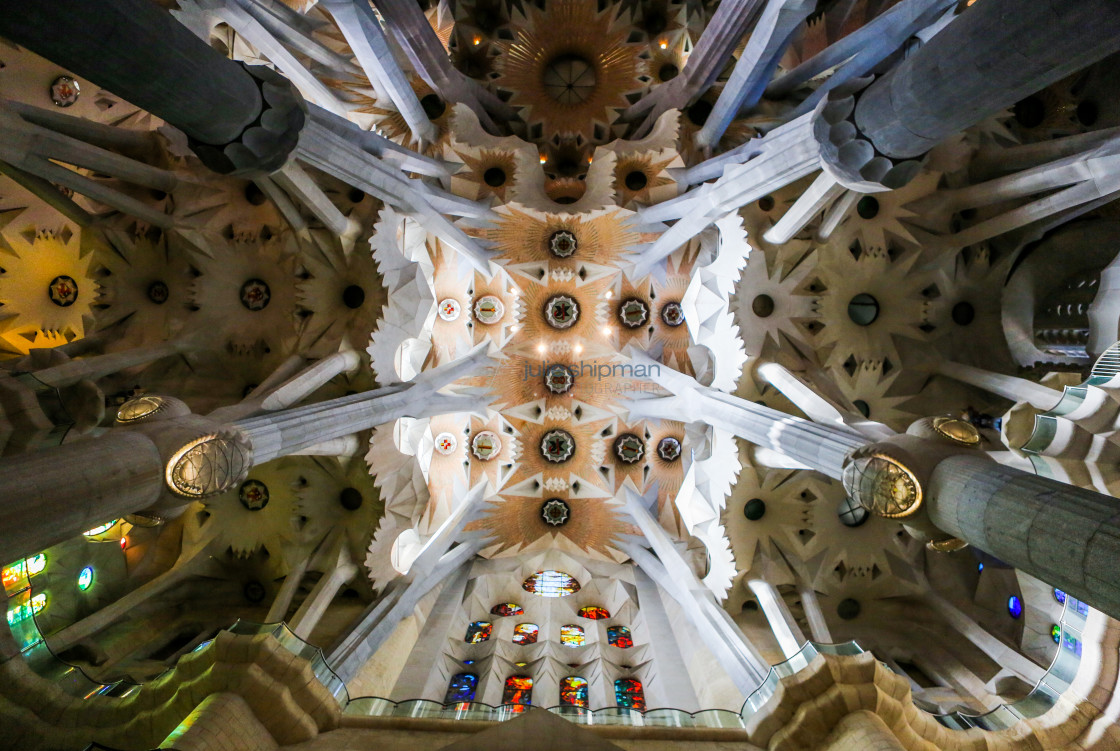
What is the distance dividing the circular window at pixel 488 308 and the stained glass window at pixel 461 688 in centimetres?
931

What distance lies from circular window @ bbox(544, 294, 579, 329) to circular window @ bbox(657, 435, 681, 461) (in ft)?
14.5

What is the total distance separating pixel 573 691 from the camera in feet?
40.3

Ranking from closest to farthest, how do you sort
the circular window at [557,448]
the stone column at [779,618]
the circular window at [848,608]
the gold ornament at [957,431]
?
1. the gold ornament at [957,431]
2. the stone column at [779,618]
3. the circular window at [848,608]
4. the circular window at [557,448]

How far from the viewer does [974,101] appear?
495 cm

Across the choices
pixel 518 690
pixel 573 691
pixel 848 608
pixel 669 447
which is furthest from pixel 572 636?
pixel 848 608

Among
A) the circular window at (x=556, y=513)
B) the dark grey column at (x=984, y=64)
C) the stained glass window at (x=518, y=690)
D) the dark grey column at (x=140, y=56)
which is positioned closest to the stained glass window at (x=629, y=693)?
the stained glass window at (x=518, y=690)

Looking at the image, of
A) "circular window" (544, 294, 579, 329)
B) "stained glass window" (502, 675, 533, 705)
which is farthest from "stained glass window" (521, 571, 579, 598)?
"circular window" (544, 294, 579, 329)

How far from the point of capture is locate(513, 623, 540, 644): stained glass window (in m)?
13.9

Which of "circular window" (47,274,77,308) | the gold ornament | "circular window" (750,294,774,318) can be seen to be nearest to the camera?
the gold ornament

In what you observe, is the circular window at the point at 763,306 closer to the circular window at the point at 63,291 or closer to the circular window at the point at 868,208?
the circular window at the point at 868,208

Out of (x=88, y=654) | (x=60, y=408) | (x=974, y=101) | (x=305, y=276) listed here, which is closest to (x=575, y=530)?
(x=305, y=276)

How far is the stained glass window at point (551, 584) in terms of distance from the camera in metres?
15.7

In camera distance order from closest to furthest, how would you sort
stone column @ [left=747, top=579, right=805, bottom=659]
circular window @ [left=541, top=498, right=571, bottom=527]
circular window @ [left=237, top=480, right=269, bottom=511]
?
1. stone column @ [left=747, top=579, right=805, bottom=659]
2. circular window @ [left=237, top=480, right=269, bottom=511]
3. circular window @ [left=541, top=498, right=571, bottom=527]

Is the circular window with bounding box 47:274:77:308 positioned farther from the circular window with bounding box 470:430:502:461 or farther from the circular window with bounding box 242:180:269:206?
the circular window with bounding box 470:430:502:461
